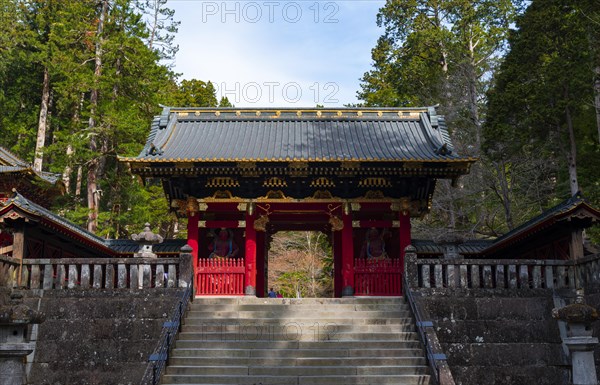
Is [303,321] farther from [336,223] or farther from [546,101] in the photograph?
[546,101]

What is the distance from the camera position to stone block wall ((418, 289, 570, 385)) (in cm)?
1230

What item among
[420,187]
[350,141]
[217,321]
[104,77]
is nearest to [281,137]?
[350,141]

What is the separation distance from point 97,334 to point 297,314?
4.68 m

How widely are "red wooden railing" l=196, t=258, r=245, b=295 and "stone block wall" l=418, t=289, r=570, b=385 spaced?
5663 millimetres

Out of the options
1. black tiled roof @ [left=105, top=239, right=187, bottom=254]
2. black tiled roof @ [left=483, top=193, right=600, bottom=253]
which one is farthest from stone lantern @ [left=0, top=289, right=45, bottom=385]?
black tiled roof @ [left=483, top=193, right=600, bottom=253]

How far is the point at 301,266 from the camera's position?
39.2 metres

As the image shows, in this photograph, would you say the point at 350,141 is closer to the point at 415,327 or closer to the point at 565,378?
the point at 415,327

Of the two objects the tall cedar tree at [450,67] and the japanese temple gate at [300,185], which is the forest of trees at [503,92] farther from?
the japanese temple gate at [300,185]

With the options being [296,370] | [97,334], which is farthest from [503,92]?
[97,334]

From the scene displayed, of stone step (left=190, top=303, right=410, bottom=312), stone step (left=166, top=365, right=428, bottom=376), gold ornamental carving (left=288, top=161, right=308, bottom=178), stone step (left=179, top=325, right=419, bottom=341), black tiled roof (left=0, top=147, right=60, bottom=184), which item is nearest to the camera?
stone step (left=166, top=365, right=428, bottom=376)

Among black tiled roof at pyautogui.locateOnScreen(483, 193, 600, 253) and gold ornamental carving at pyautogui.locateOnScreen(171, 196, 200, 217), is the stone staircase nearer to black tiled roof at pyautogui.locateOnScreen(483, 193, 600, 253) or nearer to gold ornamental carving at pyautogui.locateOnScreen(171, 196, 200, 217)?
gold ornamental carving at pyautogui.locateOnScreen(171, 196, 200, 217)

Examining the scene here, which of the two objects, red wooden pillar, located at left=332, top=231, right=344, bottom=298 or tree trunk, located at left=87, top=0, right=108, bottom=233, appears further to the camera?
tree trunk, located at left=87, top=0, right=108, bottom=233

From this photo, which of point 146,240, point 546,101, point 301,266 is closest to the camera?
point 146,240

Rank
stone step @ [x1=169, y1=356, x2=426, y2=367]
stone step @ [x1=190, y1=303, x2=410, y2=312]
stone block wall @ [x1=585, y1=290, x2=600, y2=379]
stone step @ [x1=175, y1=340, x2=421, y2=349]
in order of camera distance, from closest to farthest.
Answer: stone step @ [x1=169, y1=356, x2=426, y2=367] → stone block wall @ [x1=585, y1=290, x2=600, y2=379] → stone step @ [x1=175, y1=340, x2=421, y2=349] → stone step @ [x1=190, y1=303, x2=410, y2=312]
